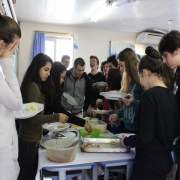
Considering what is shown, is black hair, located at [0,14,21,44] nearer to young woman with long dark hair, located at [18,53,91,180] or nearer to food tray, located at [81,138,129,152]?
young woman with long dark hair, located at [18,53,91,180]

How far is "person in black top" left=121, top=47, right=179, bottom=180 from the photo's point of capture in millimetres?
1123

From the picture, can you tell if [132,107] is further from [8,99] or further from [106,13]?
[106,13]

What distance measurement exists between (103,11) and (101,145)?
3206mm

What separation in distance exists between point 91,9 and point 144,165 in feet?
11.3

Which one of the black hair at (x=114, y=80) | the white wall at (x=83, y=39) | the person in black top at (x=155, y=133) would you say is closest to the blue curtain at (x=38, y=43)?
the white wall at (x=83, y=39)

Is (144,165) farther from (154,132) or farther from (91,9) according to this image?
(91,9)

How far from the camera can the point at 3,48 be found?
3.35ft

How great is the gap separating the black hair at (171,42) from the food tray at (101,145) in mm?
712

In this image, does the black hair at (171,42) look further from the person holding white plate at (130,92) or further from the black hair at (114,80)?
the black hair at (114,80)

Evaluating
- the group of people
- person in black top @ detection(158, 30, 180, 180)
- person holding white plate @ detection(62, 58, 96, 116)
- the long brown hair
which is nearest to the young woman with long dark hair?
the group of people

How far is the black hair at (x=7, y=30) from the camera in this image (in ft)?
3.19

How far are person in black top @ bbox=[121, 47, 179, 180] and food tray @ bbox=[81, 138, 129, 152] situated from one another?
0.17 m

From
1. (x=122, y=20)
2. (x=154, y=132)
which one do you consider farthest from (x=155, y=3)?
(x=154, y=132)

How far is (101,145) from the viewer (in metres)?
1.43
